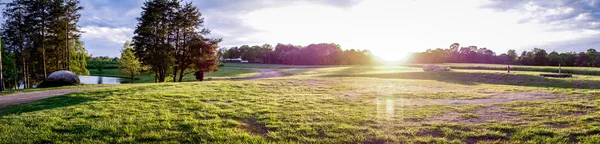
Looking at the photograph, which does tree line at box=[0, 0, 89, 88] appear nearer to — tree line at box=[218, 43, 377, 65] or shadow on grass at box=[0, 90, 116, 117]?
shadow on grass at box=[0, 90, 116, 117]

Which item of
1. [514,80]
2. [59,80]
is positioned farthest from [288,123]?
[514,80]

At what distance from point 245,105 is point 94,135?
5163mm

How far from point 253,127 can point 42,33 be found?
3536 cm

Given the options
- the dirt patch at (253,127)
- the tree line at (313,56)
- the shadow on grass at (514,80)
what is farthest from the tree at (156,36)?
the tree line at (313,56)

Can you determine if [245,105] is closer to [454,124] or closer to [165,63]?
[454,124]

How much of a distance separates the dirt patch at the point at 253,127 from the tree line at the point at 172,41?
23.2m

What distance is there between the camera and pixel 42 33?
3148cm

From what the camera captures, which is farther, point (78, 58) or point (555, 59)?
point (555, 59)

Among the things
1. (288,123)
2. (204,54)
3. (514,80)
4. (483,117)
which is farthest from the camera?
(204,54)

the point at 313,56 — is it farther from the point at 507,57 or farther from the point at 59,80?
the point at 59,80

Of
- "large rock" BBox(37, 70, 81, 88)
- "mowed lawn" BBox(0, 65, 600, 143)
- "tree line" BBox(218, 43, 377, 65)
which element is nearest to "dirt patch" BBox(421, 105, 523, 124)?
"mowed lawn" BBox(0, 65, 600, 143)

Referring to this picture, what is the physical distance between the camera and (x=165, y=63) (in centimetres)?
2867

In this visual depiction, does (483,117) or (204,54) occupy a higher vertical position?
(204,54)

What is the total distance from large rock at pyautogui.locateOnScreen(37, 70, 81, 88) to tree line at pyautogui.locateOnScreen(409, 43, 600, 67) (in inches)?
3338
